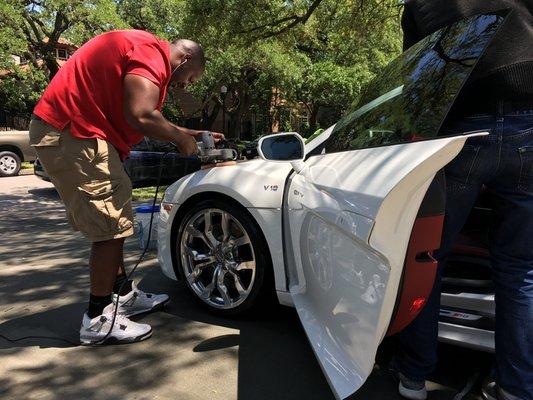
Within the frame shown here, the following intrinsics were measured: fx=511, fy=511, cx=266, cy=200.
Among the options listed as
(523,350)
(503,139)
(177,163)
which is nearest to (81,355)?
(523,350)

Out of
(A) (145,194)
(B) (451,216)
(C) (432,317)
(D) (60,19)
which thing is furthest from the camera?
(D) (60,19)

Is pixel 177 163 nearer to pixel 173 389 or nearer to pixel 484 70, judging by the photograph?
pixel 173 389

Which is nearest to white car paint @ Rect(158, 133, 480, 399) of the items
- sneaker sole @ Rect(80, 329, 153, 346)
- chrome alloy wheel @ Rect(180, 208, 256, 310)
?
chrome alloy wheel @ Rect(180, 208, 256, 310)

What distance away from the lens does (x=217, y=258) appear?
331cm

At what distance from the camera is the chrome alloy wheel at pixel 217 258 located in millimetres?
3186

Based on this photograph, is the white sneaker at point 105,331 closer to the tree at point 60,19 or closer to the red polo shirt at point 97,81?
the red polo shirt at point 97,81

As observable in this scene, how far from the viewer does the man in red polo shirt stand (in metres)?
2.68

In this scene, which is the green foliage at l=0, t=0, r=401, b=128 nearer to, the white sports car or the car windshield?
the white sports car

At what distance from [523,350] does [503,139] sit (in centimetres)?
85

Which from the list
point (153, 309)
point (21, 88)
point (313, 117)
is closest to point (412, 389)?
point (153, 309)

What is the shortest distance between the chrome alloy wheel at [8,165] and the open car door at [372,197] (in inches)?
486

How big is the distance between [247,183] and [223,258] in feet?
1.74

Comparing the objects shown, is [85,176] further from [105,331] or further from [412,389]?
[412,389]

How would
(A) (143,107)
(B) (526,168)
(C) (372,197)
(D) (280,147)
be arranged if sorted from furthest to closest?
(D) (280,147)
(A) (143,107)
(B) (526,168)
(C) (372,197)
